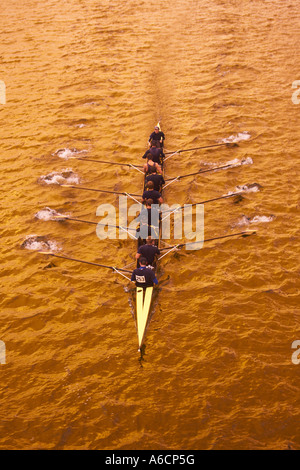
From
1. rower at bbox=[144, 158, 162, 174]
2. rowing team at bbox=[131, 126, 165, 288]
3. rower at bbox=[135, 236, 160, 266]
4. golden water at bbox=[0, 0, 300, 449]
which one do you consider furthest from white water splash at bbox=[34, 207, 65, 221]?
rower at bbox=[135, 236, 160, 266]

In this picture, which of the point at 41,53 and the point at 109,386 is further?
the point at 41,53

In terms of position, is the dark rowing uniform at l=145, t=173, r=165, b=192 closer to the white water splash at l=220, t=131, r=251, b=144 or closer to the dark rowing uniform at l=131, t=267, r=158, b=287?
the dark rowing uniform at l=131, t=267, r=158, b=287

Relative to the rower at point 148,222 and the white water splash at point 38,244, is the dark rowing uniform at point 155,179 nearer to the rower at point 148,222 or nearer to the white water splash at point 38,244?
the rower at point 148,222

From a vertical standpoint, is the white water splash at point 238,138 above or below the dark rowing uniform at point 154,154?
above

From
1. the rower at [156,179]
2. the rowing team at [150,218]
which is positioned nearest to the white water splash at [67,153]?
the rowing team at [150,218]

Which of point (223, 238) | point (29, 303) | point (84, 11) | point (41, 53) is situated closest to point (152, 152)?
point (223, 238)

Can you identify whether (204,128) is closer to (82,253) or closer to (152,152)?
(152,152)

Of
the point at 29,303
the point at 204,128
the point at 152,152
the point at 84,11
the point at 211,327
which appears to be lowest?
the point at 211,327
